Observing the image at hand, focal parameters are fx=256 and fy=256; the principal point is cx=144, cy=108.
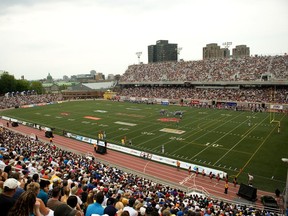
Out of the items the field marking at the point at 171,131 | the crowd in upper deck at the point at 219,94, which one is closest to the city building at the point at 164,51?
the crowd in upper deck at the point at 219,94

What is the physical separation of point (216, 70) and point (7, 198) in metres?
71.7

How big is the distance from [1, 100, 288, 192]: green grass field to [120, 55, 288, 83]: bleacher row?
1658cm

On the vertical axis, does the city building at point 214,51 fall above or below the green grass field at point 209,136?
above

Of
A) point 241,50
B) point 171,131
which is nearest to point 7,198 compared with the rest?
point 171,131

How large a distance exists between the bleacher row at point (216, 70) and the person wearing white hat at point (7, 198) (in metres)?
63.4

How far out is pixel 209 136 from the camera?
3422cm

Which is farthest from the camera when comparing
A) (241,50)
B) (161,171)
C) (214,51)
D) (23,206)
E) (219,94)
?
(214,51)

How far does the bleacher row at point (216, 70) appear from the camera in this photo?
204ft

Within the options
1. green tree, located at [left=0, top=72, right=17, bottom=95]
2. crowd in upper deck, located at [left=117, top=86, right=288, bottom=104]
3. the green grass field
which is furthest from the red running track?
green tree, located at [left=0, top=72, right=17, bottom=95]

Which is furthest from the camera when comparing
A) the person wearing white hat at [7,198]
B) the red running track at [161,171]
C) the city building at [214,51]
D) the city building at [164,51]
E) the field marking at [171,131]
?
the city building at [164,51]

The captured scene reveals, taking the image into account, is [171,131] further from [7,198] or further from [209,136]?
[7,198]

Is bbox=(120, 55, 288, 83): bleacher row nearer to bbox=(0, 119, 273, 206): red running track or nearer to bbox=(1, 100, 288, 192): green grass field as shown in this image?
bbox=(1, 100, 288, 192): green grass field

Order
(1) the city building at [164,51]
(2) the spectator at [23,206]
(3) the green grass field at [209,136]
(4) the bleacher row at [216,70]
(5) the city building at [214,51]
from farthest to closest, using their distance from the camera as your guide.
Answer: (1) the city building at [164,51] < (5) the city building at [214,51] < (4) the bleacher row at [216,70] < (3) the green grass field at [209,136] < (2) the spectator at [23,206]

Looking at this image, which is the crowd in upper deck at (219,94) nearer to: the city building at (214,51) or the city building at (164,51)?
the city building at (214,51)
